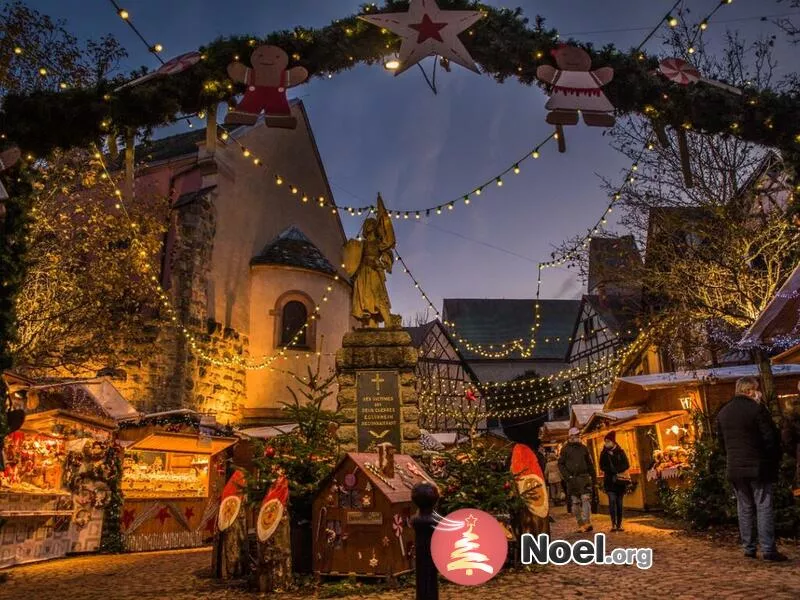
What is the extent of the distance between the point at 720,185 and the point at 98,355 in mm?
14250

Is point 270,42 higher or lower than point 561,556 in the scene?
higher

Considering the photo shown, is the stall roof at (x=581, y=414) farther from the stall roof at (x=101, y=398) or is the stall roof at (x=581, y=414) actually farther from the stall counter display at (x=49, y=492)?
the stall counter display at (x=49, y=492)

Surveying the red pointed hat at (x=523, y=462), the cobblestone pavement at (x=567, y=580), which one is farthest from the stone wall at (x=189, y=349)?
the red pointed hat at (x=523, y=462)

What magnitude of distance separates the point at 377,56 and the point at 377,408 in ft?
15.8

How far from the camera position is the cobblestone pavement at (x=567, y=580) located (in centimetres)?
522

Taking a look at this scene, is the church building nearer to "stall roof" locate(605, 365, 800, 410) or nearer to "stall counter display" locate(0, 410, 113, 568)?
"stall counter display" locate(0, 410, 113, 568)

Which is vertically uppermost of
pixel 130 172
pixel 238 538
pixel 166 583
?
pixel 130 172

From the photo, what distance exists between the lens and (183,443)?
43.5ft

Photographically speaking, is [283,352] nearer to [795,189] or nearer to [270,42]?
[270,42]

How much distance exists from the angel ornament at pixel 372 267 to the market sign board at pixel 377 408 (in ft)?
3.75

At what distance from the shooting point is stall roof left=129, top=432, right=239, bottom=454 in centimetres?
1234

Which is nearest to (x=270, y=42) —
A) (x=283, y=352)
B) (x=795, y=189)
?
(x=795, y=189)

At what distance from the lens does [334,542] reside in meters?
6.36

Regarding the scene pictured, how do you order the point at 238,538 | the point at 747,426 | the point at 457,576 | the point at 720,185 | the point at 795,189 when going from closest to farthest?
the point at 457,576 < the point at 747,426 < the point at 795,189 < the point at 238,538 < the point at 720,185
